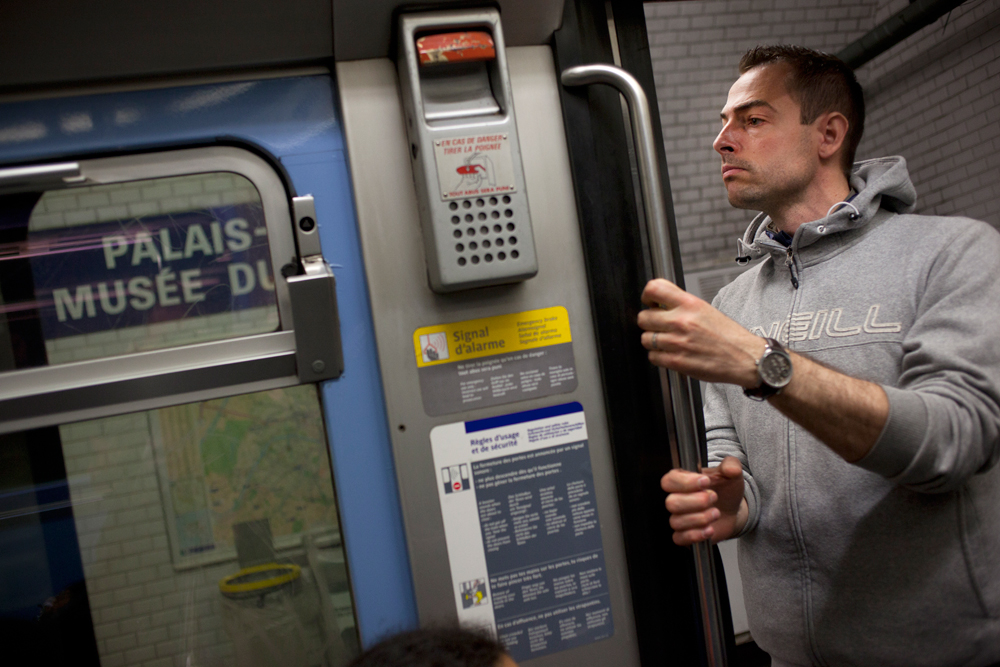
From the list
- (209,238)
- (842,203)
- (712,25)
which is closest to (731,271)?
(712,25)

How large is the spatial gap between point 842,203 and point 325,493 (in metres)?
1.36

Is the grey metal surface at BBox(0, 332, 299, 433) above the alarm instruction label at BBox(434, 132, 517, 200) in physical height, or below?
below

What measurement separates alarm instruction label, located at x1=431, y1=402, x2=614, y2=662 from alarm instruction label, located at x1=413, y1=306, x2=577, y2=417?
0.05m

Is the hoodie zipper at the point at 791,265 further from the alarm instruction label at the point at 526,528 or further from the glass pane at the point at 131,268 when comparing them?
the glass pane at the point at 131,268

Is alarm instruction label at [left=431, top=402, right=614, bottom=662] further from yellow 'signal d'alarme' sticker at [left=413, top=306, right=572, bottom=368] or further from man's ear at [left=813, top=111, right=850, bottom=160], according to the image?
man's ear at [left=813, top=111, right=850, bottom=160]

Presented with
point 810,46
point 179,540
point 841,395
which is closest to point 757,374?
point 841,395

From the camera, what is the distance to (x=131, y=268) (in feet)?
4.51

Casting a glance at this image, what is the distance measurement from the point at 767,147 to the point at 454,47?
0.88m

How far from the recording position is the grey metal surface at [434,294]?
4.48 feet

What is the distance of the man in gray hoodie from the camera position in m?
1.23

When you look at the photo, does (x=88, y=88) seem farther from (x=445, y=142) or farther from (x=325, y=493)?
(x=325, y=493)

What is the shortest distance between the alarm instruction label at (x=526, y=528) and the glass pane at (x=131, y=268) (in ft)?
1.74

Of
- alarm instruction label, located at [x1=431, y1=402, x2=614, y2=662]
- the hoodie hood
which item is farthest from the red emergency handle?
the hoodie hood

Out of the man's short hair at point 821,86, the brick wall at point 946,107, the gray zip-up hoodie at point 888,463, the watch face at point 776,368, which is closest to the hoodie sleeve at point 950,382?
the gray zip-up hoodie at point 888,463
